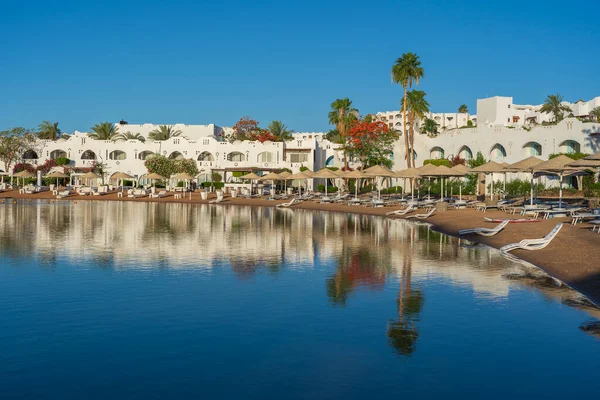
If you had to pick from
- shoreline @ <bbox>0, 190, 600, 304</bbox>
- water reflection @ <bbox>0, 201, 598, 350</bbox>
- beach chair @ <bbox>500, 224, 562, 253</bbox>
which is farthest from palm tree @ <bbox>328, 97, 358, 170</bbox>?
beach chair @ <bbox>500, 224, 562, 253</bbox>

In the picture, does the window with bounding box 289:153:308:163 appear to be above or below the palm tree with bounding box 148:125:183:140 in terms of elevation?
below

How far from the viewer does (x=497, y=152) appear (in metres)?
55.1

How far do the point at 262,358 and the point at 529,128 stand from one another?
47969 mm

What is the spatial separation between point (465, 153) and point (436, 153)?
3.33 meters

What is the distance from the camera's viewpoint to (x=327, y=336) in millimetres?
9828

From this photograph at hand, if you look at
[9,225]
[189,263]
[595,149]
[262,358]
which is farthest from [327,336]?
[595,149]

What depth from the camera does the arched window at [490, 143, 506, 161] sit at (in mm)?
54531

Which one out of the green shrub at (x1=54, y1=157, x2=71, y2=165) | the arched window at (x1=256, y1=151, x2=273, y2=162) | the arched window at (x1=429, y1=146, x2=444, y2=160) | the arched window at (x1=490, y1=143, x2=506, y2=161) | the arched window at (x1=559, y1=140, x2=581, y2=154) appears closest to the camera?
the arched window at (x1=559, y1=140, x2=581, y2=154)

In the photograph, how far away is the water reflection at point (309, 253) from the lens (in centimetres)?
1358

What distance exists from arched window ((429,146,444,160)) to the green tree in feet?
131

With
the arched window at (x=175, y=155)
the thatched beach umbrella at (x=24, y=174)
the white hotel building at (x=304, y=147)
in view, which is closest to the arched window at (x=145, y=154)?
the white hotel building at (x=304, y=147)

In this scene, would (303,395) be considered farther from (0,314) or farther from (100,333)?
(0,314)

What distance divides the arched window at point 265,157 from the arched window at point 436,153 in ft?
55.2

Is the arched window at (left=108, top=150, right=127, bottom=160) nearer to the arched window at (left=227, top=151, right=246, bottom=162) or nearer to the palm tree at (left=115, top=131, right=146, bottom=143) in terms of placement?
the palm tree at (left=115, top=131, right=146, bottom=143)
